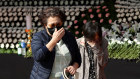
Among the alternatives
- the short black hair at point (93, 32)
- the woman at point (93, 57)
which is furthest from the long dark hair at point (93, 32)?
the woman at point (93, 57)

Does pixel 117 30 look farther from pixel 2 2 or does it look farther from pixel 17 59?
pixel 2 2

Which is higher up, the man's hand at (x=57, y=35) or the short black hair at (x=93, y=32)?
the man's hand at (x=57, y=35)

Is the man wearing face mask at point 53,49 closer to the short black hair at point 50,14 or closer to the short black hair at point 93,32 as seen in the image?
the short black hair at point 50,14

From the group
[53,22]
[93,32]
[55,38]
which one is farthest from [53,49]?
[93,32]

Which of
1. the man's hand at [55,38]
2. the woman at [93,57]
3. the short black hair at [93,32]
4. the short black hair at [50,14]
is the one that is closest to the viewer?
the man's hand at [55,38]

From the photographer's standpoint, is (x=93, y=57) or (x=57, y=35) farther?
(x=93, y=57)

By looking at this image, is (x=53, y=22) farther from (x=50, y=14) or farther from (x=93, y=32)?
(x=93, y=32)

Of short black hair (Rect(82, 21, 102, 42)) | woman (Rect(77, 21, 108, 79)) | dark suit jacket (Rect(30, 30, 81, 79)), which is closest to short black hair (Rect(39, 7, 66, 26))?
dark suit jacket (Rect(30, 30, 81, 79))

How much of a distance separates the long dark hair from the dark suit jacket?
1.22ft

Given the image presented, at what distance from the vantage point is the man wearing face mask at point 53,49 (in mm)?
3051

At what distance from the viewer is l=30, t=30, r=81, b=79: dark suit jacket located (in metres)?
3.04

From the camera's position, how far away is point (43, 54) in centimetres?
300

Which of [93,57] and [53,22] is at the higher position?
[53,22]

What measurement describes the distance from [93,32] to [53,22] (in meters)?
0.56
